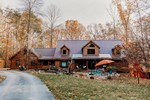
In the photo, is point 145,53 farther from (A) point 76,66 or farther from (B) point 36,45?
(B) point 36,45

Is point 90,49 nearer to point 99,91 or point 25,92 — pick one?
point 99,91

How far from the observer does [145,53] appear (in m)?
16.0

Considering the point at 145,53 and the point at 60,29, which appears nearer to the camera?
the point at 145,53

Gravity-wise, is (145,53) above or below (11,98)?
above

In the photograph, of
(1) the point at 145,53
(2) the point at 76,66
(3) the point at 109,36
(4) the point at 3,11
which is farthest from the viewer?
(3) the point at 109,36

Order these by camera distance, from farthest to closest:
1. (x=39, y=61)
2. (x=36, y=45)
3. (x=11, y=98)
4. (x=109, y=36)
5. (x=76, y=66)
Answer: (x=36, y=45) < (x=109, y=36) < (x=39, y=61) < (x=76, y=66) < (x=11, y=98)

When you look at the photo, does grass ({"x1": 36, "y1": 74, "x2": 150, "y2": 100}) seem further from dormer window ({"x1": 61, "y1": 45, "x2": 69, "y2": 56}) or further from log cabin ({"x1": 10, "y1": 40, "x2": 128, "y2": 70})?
dormer window ({"x1": 61, "y1": 45, "x2": 69, "y2": 56})

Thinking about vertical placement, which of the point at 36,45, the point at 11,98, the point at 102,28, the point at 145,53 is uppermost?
the point at 102,28

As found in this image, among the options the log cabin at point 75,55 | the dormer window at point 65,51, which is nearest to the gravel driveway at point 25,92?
the log cabin at point 75,55

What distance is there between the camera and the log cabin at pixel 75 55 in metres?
39.8

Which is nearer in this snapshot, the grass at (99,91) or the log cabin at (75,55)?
the grass at (99,91)

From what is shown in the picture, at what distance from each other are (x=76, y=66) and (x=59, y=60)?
12.3ft

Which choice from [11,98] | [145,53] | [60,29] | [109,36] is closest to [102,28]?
[109,36]

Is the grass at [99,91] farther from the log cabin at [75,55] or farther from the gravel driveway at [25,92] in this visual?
the log cabin at [75,55]
